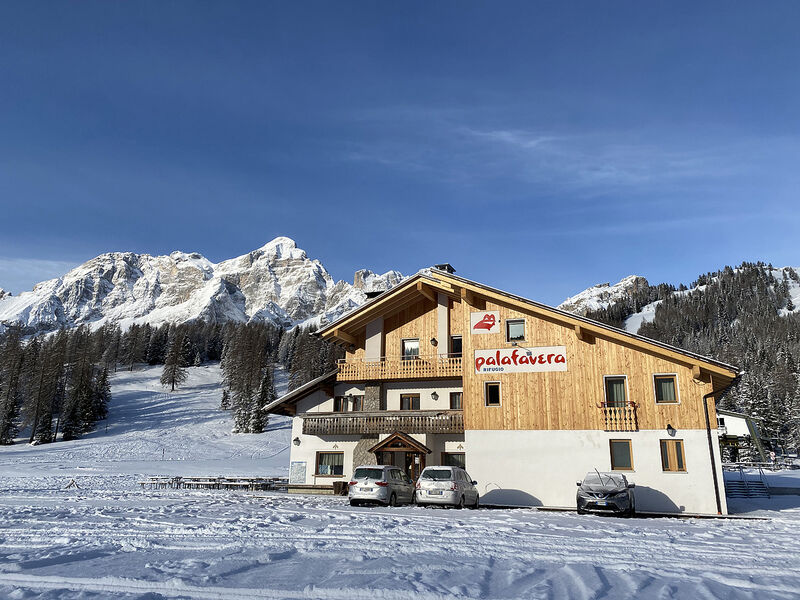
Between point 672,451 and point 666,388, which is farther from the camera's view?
point 666,388

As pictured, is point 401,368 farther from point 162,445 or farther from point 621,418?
point 162,445

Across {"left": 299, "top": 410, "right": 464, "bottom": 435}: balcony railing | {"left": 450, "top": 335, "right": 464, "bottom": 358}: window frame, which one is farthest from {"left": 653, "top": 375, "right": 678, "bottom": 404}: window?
{"left": 450, "top": 335, "right": 464, "bottom": 358}: window frame

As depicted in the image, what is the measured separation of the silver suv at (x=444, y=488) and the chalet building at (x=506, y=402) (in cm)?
409

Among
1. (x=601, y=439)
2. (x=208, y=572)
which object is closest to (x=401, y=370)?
(x=601, y=439)

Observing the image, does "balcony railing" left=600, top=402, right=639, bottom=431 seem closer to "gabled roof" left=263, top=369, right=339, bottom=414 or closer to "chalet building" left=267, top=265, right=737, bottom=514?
"chalet building" left=267, top=265, right=737, bottom=514

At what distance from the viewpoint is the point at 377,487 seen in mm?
19719

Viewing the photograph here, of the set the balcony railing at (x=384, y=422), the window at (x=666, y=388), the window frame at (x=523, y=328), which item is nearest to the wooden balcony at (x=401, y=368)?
the balcony railing at (x=384, y=422)

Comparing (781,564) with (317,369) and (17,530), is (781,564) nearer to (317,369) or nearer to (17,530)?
(17,530)

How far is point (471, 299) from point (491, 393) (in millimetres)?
4746

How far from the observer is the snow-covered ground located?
6.93m

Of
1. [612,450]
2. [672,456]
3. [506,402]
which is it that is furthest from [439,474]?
[672,456]

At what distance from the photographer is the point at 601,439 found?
912 inches

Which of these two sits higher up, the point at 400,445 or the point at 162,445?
the point at 400,445

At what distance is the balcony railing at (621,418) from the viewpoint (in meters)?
22.8
